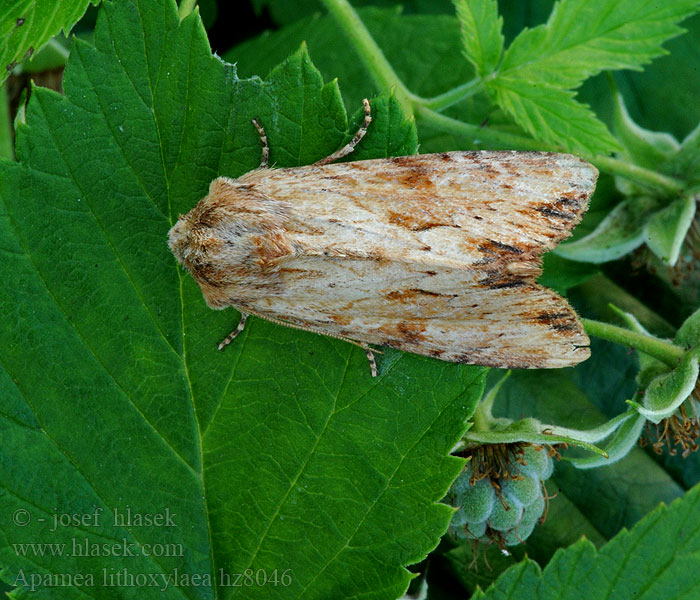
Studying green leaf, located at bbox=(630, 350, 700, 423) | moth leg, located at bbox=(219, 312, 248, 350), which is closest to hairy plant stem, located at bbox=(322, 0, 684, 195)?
green leaf, located at bbox=(630, 350, 700, 423)

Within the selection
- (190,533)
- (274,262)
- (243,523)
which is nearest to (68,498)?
(190,533)

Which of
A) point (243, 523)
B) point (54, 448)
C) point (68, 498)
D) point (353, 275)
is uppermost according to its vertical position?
point (353, 275)

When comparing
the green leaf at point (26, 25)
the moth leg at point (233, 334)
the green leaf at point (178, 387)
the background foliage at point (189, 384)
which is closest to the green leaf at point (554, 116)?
the background foliage at point (189, 384)

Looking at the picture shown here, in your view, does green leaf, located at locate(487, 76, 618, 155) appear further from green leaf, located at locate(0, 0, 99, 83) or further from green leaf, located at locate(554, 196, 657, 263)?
green leaf, located at locate(0, 0, 99, 83)

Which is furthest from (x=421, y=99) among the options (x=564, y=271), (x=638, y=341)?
(x=638, y=341)

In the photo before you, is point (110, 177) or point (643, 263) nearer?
point (110, 177)

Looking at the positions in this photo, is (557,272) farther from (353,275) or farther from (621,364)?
(353,275)

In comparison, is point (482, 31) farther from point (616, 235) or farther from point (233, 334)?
point (233, 334)
